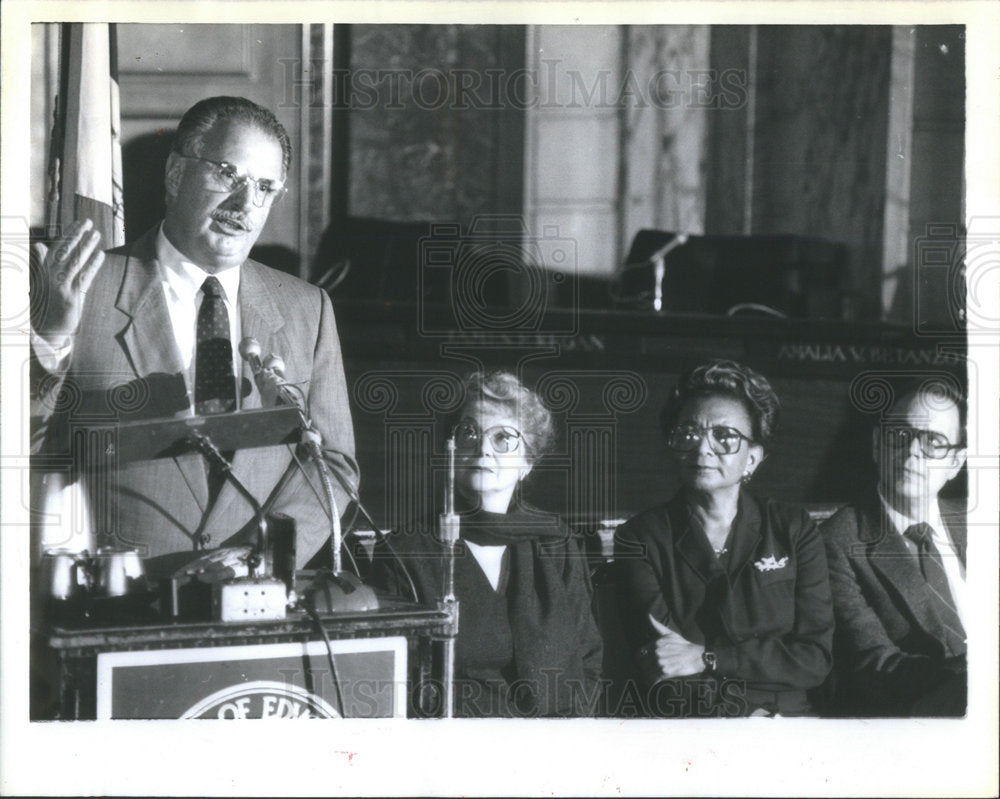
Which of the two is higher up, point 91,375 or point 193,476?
point 91,375

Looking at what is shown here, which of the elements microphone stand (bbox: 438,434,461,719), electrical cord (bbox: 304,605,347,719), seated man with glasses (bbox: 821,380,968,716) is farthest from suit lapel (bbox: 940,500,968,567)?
electrical cord (bbox: 304,605,347,719)

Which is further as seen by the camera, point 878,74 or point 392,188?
point 392,188

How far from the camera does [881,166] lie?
4.41 m

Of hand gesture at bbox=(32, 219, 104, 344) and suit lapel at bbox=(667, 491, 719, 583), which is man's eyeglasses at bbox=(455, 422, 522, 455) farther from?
hand gesture at bbox=(32, 219, 104, 344)

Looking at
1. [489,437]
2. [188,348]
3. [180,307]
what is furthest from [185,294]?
[489,437]

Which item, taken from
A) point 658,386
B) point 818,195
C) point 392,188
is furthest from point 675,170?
point 658,386

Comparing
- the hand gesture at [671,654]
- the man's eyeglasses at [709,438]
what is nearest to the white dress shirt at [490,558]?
the hand gesture at [671,654]

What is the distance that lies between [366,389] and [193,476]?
0.46 metres

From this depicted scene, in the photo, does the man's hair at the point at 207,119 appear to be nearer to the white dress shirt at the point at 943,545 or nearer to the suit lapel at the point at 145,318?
the suit lapel at the point at 145,318

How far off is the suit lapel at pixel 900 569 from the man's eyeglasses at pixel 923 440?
0.18 metres

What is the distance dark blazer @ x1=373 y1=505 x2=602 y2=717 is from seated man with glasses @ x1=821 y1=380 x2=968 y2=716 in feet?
2.08

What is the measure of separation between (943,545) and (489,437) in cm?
117

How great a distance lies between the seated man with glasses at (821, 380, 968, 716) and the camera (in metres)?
3.29

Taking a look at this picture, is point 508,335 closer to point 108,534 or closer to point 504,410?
point 504,410
